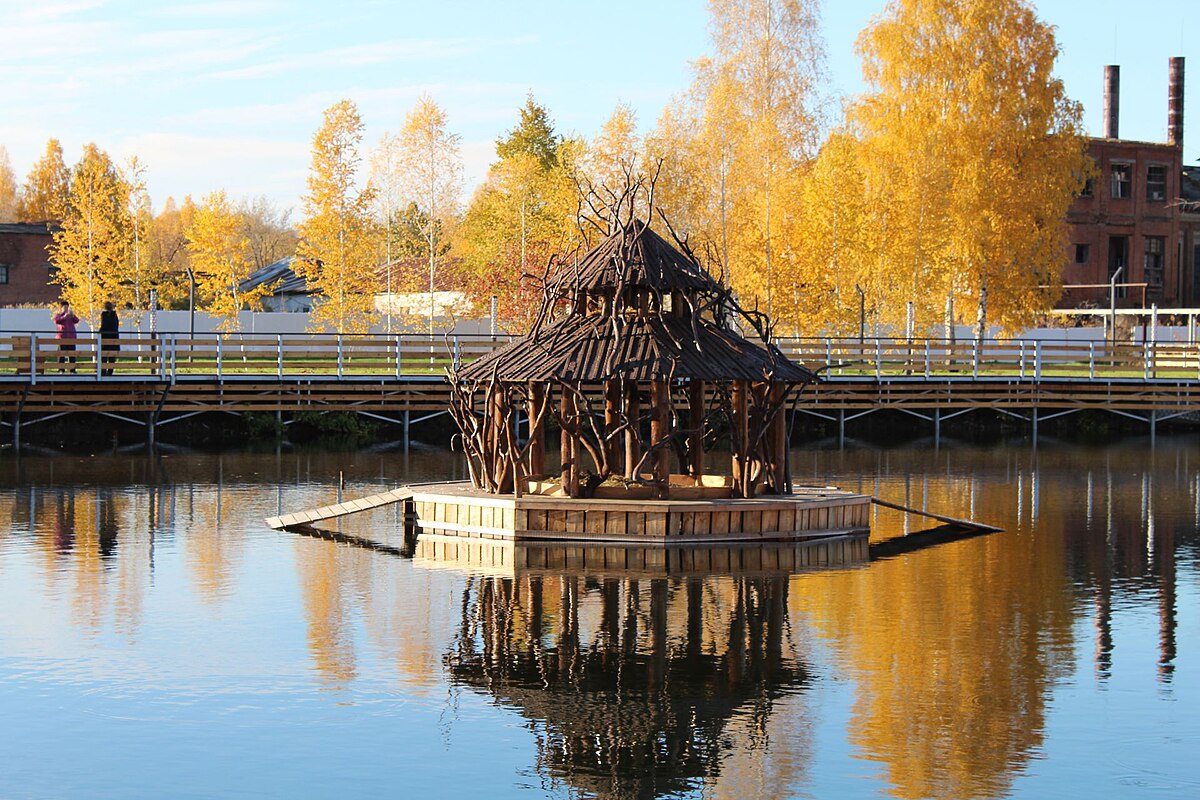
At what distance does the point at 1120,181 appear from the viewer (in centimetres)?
7050

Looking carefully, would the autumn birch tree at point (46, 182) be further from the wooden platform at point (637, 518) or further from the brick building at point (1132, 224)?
the wooden platform at point (637, 518)

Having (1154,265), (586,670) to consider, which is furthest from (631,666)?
(1154,265)

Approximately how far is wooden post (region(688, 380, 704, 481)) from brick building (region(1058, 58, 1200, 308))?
5002cm

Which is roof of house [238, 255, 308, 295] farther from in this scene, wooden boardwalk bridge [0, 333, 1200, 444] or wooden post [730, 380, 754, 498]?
wooden post [730, 380, 754, 498]

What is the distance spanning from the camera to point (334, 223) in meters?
45.3

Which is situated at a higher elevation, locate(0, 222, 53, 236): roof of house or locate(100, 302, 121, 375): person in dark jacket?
locate(0, 222, 53, 236): roof of house

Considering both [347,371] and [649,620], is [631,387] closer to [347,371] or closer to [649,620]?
[649,620]

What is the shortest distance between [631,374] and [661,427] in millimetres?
1128

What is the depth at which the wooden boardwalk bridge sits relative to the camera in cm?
3491

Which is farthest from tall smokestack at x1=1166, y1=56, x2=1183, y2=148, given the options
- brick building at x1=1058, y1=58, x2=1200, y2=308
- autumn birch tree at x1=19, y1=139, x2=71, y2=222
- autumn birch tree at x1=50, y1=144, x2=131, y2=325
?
autumn birch tree at x1=19, y1=139, x2=71, y2=222

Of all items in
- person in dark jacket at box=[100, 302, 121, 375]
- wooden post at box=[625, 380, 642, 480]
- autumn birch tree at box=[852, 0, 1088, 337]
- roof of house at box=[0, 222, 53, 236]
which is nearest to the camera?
wooden post at box=[625, 380, 642, 480]

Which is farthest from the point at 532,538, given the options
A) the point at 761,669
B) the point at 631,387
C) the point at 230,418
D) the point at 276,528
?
the point at 230,418

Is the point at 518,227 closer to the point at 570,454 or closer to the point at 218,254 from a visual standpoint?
the point at 218,254

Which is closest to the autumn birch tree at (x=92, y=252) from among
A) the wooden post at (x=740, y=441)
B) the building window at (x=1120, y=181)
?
the wooden post at (x=740, y=441)
